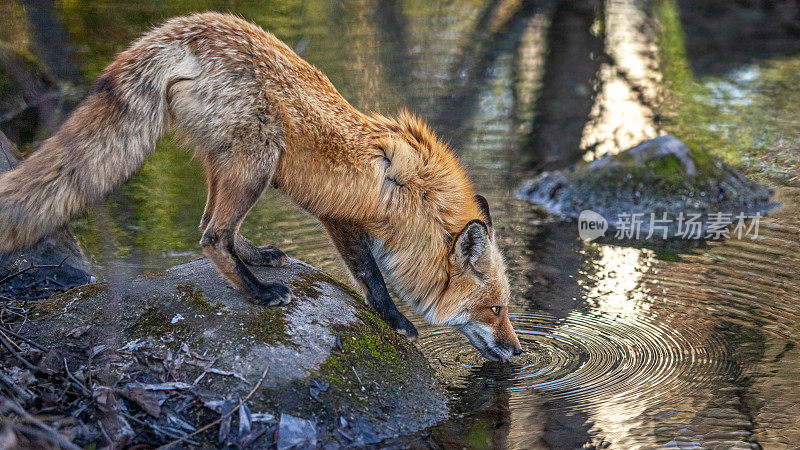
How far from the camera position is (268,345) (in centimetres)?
424

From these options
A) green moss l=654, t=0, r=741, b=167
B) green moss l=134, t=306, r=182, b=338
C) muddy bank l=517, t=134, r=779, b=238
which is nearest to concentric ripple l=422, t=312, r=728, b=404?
green moss l=134, t=306, r=182, b=338

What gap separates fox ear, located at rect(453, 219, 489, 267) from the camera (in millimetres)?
4802

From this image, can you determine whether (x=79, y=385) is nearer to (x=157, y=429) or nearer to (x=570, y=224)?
(x=157, y=429)

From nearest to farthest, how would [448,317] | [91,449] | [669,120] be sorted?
[91,449] → [448,317] → [669,120]

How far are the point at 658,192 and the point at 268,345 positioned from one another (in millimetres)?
6129

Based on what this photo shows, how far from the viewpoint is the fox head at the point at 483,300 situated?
5.10 meters

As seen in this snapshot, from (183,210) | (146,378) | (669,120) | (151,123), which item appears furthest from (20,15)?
(669,120)

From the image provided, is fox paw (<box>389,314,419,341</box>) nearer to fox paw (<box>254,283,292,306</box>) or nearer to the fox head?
the fox head

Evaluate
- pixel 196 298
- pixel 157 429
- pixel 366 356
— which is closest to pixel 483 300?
pixel 366 356

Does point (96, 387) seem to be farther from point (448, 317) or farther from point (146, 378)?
point (448, 317)

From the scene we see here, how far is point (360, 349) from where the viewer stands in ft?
14.7

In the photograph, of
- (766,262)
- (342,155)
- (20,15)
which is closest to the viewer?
(342,155)

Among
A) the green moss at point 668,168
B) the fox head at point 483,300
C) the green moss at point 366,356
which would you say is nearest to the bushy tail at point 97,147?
the green moss at point 366,356

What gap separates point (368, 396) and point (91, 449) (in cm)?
152
